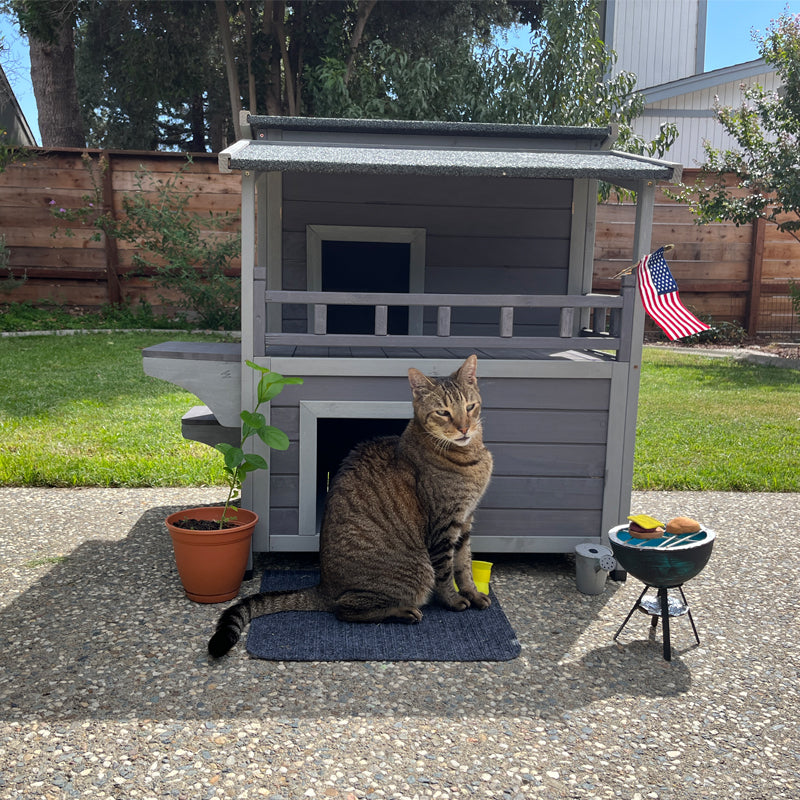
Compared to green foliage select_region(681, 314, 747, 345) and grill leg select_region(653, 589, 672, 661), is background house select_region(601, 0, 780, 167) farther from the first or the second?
grill leg select_region(653, 589, 672, 661)

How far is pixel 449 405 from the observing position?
3.17 metres

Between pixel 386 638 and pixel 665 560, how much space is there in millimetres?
1113

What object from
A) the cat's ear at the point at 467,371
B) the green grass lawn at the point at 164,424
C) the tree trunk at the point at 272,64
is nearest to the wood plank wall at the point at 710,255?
the green grass lawn at the point at 164,424

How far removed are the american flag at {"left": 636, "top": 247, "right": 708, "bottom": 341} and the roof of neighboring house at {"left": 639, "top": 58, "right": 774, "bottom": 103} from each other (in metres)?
11.8

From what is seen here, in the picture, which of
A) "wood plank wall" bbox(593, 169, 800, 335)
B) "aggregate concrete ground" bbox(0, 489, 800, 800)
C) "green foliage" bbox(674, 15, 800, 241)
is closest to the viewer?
"aggregate concrete ground" bbox(0, 489, 800, 800)

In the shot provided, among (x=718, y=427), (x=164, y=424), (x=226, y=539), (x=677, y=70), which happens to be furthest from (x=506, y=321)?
(x=677, y=70)

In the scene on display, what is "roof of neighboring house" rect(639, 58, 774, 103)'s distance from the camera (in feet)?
45.2

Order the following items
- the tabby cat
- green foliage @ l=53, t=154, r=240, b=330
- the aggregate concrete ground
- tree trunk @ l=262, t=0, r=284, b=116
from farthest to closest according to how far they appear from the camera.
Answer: tree trunk @ l=262, t=0, r=284, b=116 < green foliage @ l=53, t=154, r=240, b=330 < the tabby cat < the aggregate concrete ground

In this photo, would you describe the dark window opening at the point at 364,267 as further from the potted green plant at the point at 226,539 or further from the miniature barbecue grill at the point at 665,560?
the miniature barbecue grill at the point at 665,560

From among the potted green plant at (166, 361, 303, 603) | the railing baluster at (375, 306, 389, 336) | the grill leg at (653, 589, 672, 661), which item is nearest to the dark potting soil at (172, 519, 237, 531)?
the potted green plant at (166, 361, 303, 603)

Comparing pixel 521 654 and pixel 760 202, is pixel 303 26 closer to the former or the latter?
pixel 760 202

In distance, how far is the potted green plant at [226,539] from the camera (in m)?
3.26

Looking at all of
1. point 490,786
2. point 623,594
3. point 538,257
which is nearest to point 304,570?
point 623,594

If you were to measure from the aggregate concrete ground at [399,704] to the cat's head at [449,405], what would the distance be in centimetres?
85
